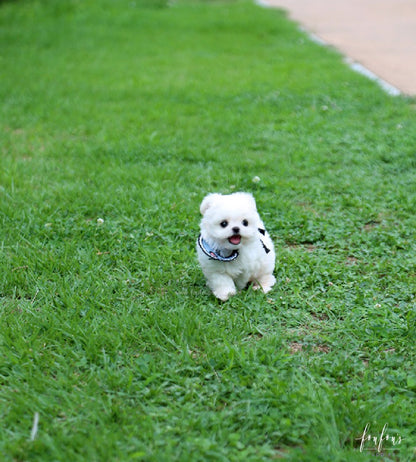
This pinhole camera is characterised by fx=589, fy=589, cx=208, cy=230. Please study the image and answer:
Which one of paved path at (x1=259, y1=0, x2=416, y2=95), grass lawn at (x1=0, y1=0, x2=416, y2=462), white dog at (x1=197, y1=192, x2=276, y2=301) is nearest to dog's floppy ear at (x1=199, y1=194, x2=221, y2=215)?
white dog at (x1=197, y1=192, x2=276, y2=301)

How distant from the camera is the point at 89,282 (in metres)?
3.43

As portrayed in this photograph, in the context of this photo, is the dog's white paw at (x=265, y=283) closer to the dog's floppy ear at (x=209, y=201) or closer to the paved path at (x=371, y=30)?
the dog's floppy ear at (x=209, y=201)

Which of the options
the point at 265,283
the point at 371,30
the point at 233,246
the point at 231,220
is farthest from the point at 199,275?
the point at 371,30

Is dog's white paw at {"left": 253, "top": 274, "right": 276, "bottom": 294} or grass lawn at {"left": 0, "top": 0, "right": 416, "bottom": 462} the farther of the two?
dog's white paw at {"left": 253, "top": 274, "right": 276, "bottom": 294}

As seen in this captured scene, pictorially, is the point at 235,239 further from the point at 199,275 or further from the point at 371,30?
the point at 371,30

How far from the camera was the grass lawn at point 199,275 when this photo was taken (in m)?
2.33

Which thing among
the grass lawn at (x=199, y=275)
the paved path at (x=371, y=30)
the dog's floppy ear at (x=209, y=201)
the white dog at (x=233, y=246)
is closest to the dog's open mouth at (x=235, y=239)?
the white dog at (x=233, y=246)

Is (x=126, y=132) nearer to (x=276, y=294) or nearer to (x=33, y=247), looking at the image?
(x=33, y=247)

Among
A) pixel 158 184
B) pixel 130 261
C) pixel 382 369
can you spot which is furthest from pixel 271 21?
pixel 382 369

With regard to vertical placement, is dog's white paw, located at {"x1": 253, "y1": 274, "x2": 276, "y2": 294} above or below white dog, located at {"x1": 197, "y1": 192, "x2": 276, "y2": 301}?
below

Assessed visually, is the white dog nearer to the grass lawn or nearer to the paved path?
the grass lawn

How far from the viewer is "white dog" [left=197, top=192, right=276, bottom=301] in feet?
9.80

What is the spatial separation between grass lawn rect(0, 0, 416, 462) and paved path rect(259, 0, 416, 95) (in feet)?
3.52

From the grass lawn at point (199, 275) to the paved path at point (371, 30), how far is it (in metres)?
1.07
